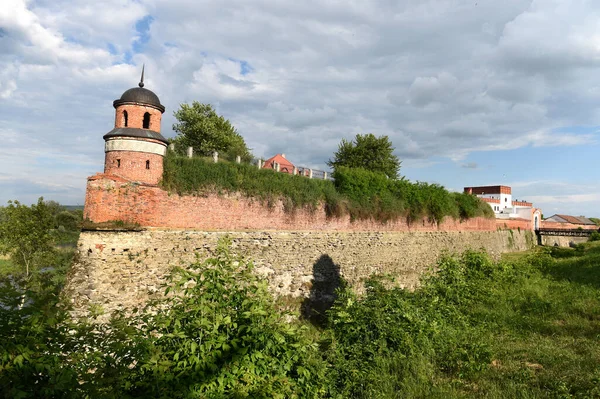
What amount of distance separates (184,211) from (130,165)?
2136mm

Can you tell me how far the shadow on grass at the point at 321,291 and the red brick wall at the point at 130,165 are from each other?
772 cm

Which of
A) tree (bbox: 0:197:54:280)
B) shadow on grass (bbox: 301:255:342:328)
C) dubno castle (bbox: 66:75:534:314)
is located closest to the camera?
dubno castle (bbox: 66:75:534:314)

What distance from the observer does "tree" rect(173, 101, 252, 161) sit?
1025 inches

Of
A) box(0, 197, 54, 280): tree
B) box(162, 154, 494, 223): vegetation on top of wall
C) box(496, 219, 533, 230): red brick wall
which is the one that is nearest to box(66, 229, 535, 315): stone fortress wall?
box(162, 154, 494, 223): vegetation on top of wall

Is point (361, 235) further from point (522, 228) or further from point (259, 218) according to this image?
point (522, 228)

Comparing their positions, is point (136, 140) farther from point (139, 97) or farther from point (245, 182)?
point (245, 182)

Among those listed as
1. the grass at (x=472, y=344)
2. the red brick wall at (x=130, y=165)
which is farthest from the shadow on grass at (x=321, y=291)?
the red brick wall at (x=130, y=165)

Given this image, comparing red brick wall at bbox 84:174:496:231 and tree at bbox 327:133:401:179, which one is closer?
red brick wall at bbox 84:174:496:231

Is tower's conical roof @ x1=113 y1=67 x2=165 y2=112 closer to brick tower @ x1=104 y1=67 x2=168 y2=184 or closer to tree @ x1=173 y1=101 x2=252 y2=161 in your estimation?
brick tower @ x1=104 y1=67 x2=168 y2=184

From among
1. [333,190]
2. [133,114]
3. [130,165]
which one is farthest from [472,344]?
[133,114]

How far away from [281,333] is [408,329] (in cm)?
506

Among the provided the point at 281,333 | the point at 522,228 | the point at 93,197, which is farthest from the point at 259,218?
the point at 522,228

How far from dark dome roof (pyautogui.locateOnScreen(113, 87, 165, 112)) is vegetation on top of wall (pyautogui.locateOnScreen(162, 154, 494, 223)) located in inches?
68.6

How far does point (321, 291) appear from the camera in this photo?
14680mm
